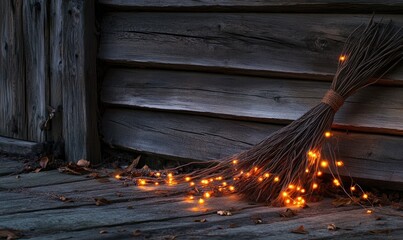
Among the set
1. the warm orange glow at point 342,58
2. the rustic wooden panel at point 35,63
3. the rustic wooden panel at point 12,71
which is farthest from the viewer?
the rustic wooden panel at point 12,71

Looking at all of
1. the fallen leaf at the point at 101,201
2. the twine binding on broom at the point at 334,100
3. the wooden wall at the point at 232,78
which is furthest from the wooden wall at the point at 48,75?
the twine binding on broom at the point at 334,100

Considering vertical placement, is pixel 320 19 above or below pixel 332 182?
above

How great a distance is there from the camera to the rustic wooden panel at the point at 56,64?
4.75m

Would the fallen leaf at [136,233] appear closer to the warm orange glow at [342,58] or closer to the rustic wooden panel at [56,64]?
the warm orange glow at [342,58]

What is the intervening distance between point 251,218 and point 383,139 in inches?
33.6

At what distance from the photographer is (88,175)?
14.5ft

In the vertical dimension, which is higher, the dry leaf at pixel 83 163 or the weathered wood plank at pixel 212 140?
the weathered wood plank at pixel 212 140

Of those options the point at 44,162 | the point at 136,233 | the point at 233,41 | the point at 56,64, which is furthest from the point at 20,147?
the point at 136,233

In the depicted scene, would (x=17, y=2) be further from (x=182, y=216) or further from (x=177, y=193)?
(x=182, y=216)

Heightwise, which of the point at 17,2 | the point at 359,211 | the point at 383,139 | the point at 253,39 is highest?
the point at 17,2

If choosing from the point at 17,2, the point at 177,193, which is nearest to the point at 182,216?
the point at 177,193

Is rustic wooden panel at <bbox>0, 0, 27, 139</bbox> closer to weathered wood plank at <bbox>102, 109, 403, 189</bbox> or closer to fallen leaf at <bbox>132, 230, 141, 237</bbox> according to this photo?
weathered wood plank at <bbox>102, 109, 403, 189</bbox>

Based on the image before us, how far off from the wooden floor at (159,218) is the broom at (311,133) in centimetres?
11

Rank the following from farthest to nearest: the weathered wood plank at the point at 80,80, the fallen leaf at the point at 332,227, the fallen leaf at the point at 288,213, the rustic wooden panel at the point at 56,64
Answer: the rustic wooden panel at the point at 56,64
the weathered wood plank at the point at 80,80
the fallen leaf at the point at 288,213
the fallen leaf at the point at 332,227
